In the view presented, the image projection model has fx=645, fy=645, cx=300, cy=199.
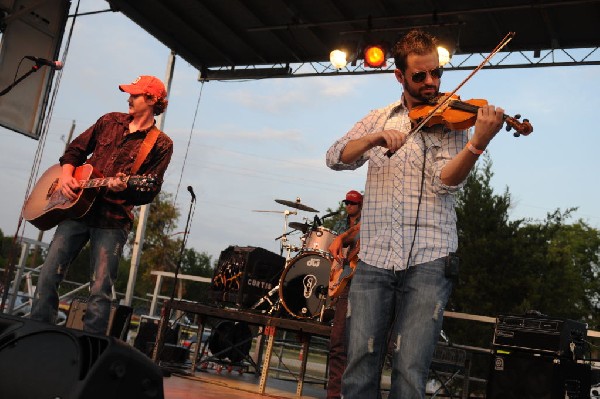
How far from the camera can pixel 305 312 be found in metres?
7.27

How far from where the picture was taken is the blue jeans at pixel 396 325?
220 cm

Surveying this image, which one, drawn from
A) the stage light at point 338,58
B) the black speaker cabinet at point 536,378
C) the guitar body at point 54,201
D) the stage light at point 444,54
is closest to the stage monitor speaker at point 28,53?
the stage light at point 338,58

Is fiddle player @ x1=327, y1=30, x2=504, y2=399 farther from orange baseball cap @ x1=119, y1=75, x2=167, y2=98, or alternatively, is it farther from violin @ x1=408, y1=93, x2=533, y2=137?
orange baseball cap @ x1=119, y1=75, x2=167, y2=98

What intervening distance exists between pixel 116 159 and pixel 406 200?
224cm

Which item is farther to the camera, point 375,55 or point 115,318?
point 375,55

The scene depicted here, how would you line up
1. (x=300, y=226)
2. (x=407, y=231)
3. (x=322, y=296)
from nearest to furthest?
(x=407, y=231) < (x=322, y=296) < (x=300, y=226)

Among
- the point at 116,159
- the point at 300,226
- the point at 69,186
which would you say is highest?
the point at 300,226

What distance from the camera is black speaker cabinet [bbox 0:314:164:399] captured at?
5.98 ft

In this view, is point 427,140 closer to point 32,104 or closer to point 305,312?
point 305,312

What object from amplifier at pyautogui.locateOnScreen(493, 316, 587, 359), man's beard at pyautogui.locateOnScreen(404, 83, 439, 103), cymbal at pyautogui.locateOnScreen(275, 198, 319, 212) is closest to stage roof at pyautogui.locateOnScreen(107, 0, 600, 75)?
cymbal at pyautogui.locateOnScreen(275, 198, 319, 212)

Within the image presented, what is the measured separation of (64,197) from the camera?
152 inches

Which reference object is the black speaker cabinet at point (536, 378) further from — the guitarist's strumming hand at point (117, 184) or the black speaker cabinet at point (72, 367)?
the black speaker cabinet at point (72, 367)

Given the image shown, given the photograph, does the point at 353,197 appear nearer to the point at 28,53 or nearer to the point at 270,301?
the point at 270,301

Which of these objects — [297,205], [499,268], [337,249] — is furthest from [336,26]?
[499,268]
